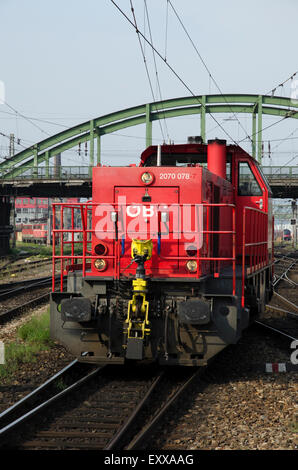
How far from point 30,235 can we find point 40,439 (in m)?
60.4

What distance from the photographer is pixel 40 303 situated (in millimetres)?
13695

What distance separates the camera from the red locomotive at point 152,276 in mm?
6395

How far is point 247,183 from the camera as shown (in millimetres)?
9172

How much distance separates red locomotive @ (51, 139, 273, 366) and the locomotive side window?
0.99 meters

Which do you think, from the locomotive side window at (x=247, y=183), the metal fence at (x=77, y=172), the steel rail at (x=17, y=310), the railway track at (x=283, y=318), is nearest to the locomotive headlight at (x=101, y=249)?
the locomotive side window at (x=247, y=183)

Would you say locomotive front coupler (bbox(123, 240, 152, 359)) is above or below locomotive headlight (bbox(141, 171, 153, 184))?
below

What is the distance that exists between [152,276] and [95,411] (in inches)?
80.6

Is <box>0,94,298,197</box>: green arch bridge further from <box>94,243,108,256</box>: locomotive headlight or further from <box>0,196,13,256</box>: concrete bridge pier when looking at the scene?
<box>94,243,108,256</box>: locomotive headlight

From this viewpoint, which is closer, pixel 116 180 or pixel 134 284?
pixel 134 284

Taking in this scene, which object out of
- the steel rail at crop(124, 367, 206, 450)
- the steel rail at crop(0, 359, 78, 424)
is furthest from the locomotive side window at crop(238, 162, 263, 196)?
the steel rail at crop(0, 359, 78, 424)

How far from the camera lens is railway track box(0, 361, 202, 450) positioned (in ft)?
15.0
